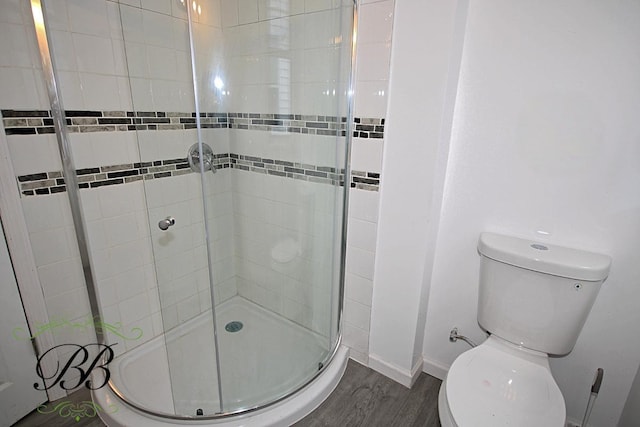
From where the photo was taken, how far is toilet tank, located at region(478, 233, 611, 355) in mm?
1217

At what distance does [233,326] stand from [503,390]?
135 cm

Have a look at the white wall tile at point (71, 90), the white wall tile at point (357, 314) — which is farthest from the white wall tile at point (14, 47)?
the white wall tile at point (357, 314)

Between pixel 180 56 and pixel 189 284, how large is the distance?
117 cm

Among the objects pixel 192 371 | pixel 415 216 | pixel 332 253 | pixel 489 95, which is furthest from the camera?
pixel 332 253

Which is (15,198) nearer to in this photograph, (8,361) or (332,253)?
(8,361)

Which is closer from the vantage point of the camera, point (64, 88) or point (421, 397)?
point (64, 88)

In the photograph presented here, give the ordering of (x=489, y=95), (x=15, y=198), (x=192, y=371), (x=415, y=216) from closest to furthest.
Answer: (x=15, y=198) < (x=489, y=95) < (x=415, y=216) < (x=192, y=371)

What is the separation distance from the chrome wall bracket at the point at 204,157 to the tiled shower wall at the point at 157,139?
0.05 metres

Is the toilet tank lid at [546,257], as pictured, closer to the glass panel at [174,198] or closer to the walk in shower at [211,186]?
the walk in shower at [211,186]

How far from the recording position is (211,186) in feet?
5.57

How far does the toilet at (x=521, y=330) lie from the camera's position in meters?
1.08

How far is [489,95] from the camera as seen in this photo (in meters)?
1.38

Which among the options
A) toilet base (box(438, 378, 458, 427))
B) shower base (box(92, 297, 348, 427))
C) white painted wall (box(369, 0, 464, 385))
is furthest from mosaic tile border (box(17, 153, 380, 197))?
toilet base (box(438, 378, 458, 427))

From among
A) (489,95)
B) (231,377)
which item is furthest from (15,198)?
(489,95)
